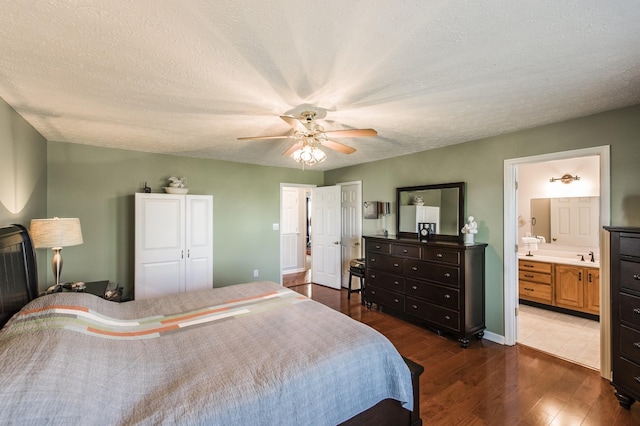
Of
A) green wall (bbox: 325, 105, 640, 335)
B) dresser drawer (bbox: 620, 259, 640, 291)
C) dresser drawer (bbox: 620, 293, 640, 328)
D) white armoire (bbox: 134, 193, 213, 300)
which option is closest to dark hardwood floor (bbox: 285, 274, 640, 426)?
green wall (bbox: 325, 105, 640, 335)

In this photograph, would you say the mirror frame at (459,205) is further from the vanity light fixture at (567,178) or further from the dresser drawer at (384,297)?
the vanity light fixture at (567,178)

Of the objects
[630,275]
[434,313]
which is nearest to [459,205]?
[434,313]

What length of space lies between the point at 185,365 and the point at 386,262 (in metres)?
3.00

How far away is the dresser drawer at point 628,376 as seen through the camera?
2.04 m

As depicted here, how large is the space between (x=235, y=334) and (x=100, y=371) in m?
0.70

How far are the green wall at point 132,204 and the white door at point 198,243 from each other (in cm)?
48

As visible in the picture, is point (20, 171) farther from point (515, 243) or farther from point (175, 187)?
point (515, 243)

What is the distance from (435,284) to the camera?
133 inches

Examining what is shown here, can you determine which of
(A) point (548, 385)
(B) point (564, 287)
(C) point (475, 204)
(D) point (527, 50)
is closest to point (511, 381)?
(A) point (548, 385)

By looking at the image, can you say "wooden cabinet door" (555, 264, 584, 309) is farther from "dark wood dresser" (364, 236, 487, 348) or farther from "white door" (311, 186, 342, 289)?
"white door" (311, 186, 342, 289)

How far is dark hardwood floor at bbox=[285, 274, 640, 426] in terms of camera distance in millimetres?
2057

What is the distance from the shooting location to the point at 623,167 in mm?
2410

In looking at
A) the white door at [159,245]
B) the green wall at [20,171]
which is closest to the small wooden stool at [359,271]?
the white door at [159,245]

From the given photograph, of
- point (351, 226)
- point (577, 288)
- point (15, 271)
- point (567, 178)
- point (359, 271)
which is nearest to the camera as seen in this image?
point (15, 271)
